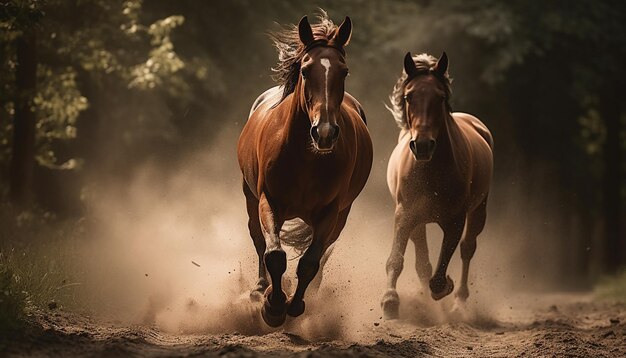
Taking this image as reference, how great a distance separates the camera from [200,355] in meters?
6.71

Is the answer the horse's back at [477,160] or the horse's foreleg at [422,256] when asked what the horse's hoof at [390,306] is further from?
the horse's back at [477,160]

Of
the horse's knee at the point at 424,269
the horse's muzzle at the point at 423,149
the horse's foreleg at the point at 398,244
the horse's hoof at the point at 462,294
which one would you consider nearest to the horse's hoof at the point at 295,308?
the horse's muzzle at the point at 423,149

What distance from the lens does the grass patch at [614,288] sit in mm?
17834

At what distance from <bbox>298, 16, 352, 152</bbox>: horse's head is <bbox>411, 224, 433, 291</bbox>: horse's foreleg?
13.4 feet

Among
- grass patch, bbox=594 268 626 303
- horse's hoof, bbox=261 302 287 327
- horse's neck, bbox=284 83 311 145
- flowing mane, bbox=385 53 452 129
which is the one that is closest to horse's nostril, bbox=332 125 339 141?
horse's neck, bbox=284 83 311 145

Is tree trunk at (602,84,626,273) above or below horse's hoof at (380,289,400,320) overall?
above

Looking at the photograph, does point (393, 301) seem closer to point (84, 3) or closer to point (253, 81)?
point (84, 3)

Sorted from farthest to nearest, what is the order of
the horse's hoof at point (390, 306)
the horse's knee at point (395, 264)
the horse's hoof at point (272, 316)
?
1. the horse's knee at point (395, 264)
2. the horse's hoof at point (390, 306)
3. the horse's hoof at point (272, 316)

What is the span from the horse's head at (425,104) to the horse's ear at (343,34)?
208 cm

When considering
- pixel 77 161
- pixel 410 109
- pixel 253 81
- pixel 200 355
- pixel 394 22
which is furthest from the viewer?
pixel 394 22

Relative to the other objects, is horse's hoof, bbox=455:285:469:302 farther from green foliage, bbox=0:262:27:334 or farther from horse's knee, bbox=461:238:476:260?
green foliage, bbox=0:262:27:334

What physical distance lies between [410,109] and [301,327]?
2851 millimetres

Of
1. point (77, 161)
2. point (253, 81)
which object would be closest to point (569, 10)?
point (253, 81)

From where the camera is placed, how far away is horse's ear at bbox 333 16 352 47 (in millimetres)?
8594
